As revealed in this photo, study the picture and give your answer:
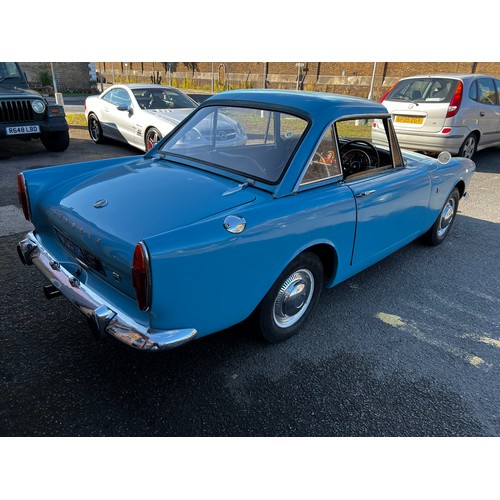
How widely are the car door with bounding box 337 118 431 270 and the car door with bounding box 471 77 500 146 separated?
18.0ft

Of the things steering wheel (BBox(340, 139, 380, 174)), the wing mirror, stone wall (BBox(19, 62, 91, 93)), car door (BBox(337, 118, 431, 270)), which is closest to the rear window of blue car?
car door (BBox(337, 118, 431, 270))

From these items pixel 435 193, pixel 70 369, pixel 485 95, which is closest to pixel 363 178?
pixel 435 193

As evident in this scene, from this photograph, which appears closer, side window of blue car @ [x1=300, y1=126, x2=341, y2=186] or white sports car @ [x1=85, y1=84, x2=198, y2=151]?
side window of blue car @ [x1=300, y1=126, x2=341, y2=186]

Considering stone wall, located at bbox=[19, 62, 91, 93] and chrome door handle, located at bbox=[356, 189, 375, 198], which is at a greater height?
chrome door handle, located at bbox=[356, 189, 375, 198]

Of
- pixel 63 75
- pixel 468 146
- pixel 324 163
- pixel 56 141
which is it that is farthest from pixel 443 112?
pixel 63 75

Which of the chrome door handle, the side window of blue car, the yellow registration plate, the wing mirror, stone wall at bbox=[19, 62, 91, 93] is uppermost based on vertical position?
the side window of blue car

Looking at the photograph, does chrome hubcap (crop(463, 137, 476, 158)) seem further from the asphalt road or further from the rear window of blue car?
the rear window of blue car

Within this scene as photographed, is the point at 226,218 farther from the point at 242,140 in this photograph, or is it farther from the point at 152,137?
the point at 152,137

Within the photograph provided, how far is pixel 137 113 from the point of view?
7.88m

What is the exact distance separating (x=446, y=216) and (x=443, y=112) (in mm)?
3801

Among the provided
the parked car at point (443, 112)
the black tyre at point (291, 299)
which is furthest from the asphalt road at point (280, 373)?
the parked car at point (443, 112)

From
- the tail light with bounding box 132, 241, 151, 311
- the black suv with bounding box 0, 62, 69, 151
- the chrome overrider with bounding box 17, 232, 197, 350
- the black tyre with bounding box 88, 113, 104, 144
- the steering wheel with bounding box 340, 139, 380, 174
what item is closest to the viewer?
the tail light with bounding box 132, 241, 151, 311

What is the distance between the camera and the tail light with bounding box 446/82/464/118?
7461 millimetres

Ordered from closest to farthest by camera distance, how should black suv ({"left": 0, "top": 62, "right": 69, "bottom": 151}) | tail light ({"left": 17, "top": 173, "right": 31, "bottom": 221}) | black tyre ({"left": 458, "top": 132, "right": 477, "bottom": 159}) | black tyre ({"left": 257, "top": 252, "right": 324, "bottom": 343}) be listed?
black tyre ({"left": 257, "top": 252, "right": 324, "bottom": 343}) → tail light ({"left": 17, "top": 173, "right": 31, "bottom": 221}) → black suv ({"left": 0, "top": 62, "right": 69, "bottom": 151}) → black tyre ({"left": 458, "top": 132, "right": 477, "bottom": 159})
